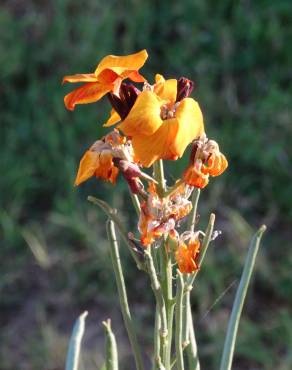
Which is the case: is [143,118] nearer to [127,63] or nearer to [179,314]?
[127,63]

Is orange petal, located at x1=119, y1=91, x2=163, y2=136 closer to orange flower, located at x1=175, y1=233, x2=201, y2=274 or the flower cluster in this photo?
the flower cluster

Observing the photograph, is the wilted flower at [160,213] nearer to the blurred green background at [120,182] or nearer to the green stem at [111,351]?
the green stem at [111,351]

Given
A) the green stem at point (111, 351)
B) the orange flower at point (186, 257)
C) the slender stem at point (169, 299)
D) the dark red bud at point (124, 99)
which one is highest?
the dark red bud at point (124, 99)

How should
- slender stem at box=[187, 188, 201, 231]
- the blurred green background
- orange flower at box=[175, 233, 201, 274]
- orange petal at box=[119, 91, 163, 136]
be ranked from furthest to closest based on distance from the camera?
1. the blurred green background
2. slender stem at box=[187, 188, 201, 231]
3. orange flower at box=[175, 233, 201, 274]
4. orange petal at box=[119, 91, 163, 136]

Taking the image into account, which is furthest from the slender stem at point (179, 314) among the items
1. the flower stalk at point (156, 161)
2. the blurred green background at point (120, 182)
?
the blurred green background at point (120, 182)

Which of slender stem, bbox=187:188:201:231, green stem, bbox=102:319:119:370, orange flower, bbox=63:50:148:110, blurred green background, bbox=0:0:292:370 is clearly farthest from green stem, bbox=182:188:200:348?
blurred green background, bbox=0:0:292:370

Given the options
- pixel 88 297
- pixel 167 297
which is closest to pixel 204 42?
pixel 88 297
